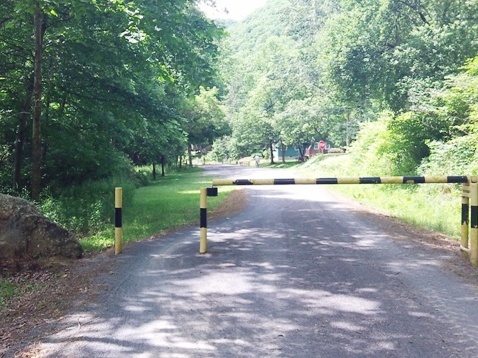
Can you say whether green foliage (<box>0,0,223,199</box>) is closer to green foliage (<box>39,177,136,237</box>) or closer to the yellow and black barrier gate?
green foliage (<box>39,177,136,237</box>)

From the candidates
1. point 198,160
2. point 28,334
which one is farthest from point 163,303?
point 198,160

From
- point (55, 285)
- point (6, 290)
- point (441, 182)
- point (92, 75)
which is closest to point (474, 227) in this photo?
point (441, 182)

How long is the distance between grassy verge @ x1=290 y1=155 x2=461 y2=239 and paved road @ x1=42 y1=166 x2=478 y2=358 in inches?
112

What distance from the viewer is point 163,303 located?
16.3 feet

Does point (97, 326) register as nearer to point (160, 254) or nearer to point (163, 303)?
point (163, 303)

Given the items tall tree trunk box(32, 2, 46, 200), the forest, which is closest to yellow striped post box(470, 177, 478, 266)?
the forest

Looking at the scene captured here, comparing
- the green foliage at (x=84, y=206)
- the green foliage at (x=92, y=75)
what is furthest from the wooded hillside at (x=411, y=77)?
the green foliage at (x=84, y=206)

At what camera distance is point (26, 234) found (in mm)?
7000

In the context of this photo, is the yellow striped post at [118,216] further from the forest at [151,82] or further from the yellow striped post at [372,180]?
the forest at [151,82]

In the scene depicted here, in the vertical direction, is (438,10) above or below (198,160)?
above

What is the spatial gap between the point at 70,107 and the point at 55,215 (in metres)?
6.00

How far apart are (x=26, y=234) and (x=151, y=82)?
11140 mm

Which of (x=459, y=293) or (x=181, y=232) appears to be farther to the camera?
(x=181, y=232)

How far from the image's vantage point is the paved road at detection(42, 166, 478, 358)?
386 cm
